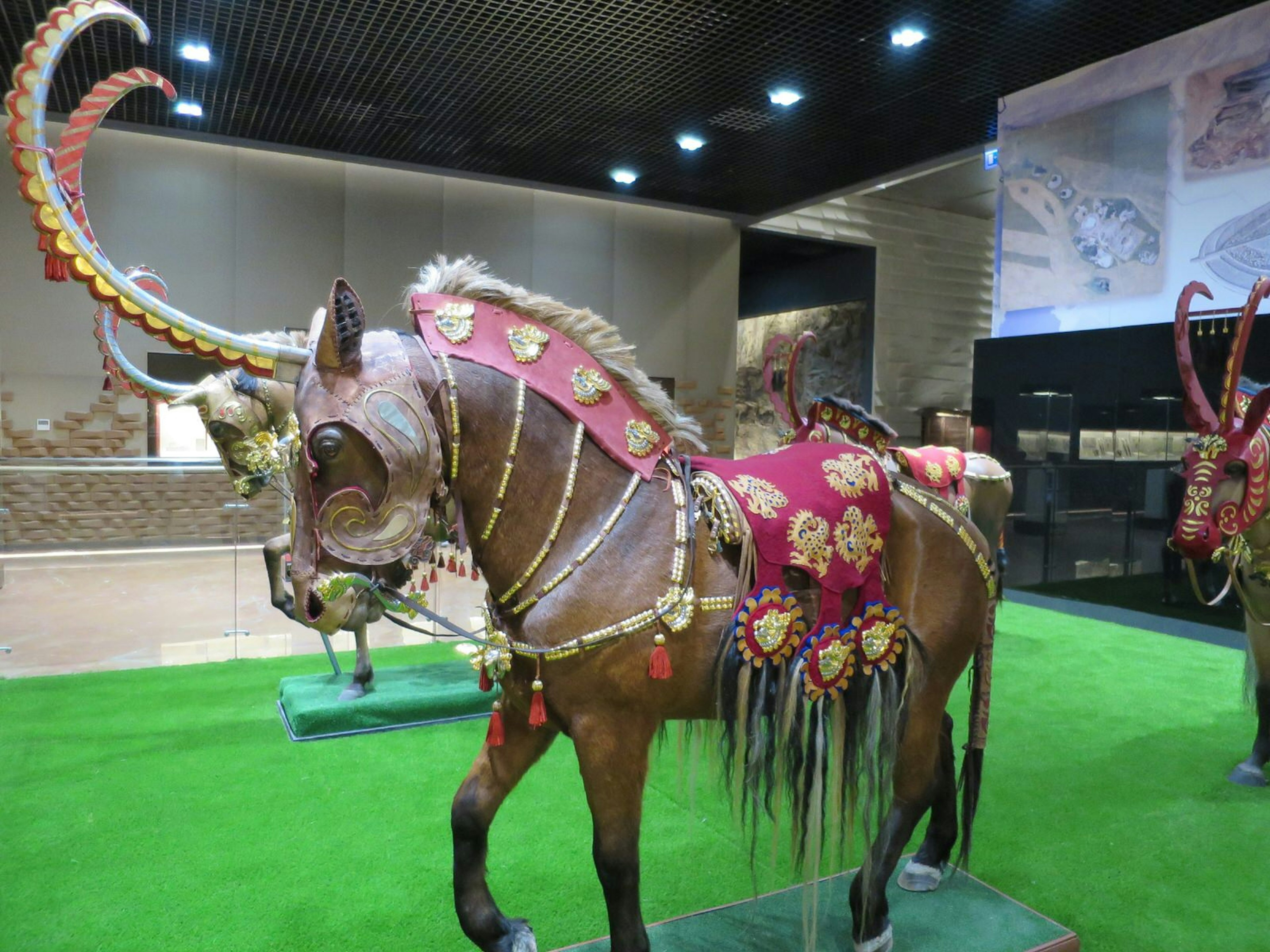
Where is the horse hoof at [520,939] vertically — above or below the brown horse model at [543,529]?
below

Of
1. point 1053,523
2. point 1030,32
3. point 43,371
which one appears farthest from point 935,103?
point 43,371

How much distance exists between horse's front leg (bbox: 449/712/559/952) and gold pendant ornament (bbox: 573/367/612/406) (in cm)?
66

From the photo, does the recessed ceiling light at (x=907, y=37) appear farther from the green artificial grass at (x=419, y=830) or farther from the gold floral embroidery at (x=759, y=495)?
the gold floral embroidery at (x=759, y=495)

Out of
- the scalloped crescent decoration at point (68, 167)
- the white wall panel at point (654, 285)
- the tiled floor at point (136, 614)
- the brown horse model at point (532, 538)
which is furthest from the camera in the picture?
the white wall panel at point (654, 285)

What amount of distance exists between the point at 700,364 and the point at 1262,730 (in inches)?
284

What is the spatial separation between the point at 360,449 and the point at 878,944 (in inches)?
65.1

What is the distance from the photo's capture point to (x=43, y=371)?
23.3 feet

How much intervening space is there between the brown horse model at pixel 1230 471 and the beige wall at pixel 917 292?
23.7ft

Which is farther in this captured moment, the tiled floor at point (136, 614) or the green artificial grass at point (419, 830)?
the tiled floor at point (136, 614)

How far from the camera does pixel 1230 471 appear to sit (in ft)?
9.57

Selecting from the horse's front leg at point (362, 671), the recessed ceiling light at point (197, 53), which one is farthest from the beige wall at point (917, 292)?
the horse's front leg at point (362, 671)

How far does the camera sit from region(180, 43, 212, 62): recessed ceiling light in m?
5.40

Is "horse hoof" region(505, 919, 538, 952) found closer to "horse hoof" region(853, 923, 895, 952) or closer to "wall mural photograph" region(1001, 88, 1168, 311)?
"horse hoof" region(853, 923, 895, 952)

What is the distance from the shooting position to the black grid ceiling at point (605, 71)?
16.4 feet
